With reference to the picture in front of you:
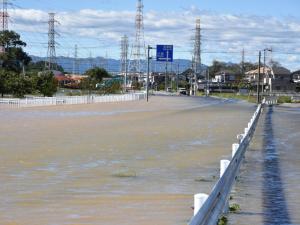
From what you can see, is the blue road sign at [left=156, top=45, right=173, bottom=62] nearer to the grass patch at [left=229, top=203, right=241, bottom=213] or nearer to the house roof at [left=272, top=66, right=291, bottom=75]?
the grass patch at [left=229, top=203, right=241, bottom=213]

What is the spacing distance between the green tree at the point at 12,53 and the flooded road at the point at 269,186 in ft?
349

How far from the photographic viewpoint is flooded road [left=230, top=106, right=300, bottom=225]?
32.2 feet

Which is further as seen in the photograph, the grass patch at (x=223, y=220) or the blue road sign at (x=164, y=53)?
the blue road sign at (x=164, y=53)

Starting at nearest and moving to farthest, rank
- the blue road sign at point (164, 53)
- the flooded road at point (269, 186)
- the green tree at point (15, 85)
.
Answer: the flooded road at point (269, 186)
the blue road sign at point (164, 53)
the green tree at point (15, 85)

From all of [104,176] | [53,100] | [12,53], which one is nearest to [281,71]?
[12,53]

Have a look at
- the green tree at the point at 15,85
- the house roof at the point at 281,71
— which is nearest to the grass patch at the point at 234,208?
the green tree at the point at 15,85

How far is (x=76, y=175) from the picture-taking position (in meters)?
14.5

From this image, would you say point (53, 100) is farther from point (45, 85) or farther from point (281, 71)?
point (281, 71)

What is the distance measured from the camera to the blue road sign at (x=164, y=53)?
8625 cm

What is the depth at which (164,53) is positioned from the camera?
285 feet

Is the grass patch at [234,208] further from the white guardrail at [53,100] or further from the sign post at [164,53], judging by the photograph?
the sign post at [164,53]

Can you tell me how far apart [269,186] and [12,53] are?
119121mm

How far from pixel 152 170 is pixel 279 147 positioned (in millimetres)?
8137

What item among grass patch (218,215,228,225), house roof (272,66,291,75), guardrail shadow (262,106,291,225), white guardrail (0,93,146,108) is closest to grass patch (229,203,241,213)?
guardrail shadow (262,106,291,225)
